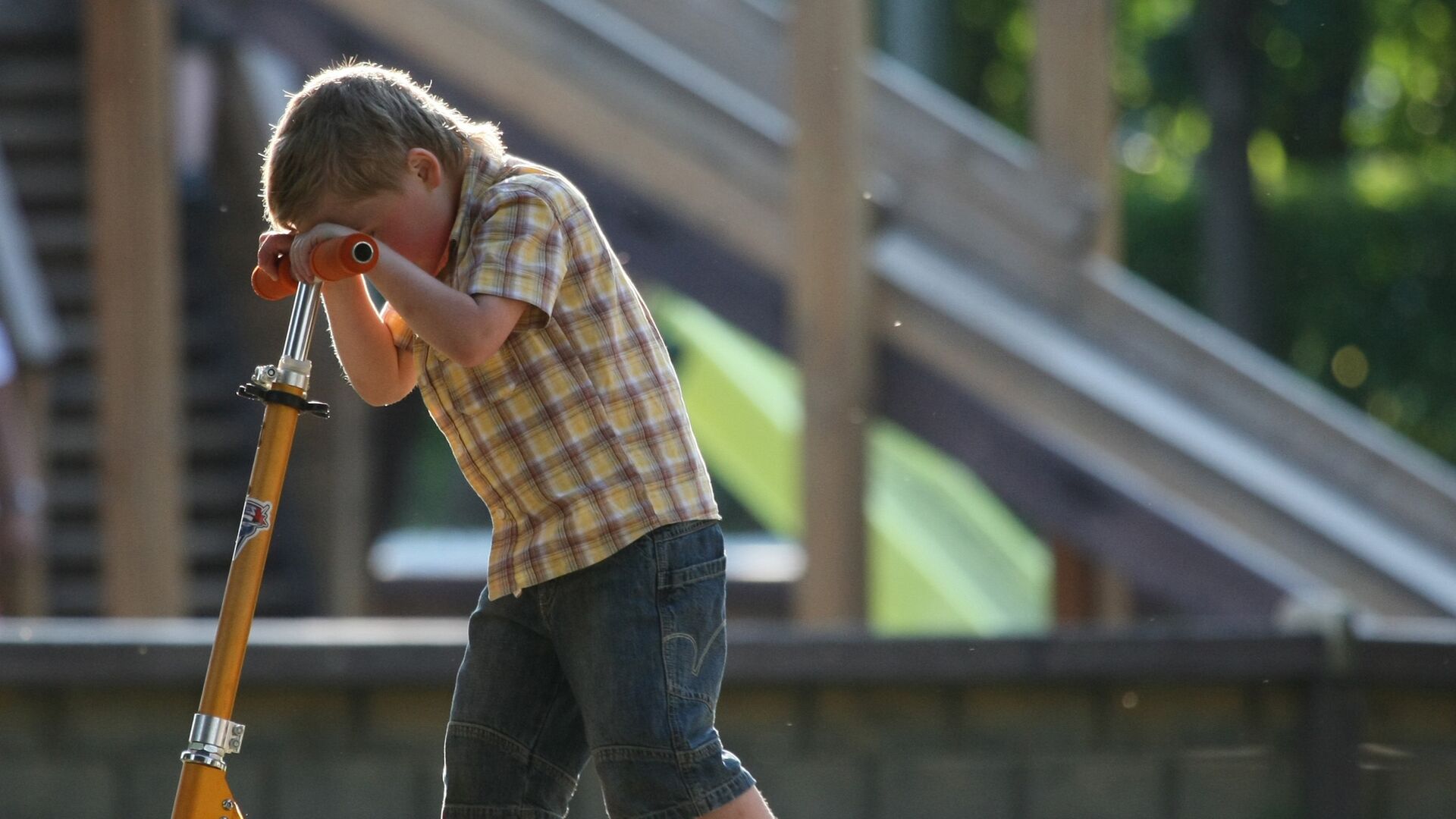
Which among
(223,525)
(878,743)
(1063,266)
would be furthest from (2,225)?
(878,743)

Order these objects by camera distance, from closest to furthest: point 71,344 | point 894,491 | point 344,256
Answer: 1. point 344,256
2. point 71,344
3. point 894,491

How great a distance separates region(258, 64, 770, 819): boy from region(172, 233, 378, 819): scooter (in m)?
0.07

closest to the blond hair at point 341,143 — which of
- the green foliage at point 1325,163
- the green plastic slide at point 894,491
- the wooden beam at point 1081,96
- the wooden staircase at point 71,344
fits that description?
the wooden beam at point 1081,96

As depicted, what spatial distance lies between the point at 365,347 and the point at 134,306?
112 inches

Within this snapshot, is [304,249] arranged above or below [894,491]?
below

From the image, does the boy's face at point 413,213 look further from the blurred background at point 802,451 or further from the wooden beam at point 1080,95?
the wooden beam at point 1080,95

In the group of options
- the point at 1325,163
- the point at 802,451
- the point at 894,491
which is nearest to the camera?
the point at 802,451

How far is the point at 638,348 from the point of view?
219cm

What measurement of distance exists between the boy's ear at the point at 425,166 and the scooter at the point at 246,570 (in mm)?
174

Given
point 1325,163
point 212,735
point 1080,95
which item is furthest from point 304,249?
point 1325,163

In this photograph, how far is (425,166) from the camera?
82.1 inches

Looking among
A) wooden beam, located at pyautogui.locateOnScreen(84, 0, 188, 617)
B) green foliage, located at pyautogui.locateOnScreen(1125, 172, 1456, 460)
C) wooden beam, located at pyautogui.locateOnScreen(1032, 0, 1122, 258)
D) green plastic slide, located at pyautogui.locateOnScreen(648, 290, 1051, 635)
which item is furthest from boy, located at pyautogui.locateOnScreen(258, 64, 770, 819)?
green foliage, located at pyautogui.locateOnScreen(1125, 172, 1456, 460)

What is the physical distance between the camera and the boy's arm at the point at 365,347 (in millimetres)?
2115

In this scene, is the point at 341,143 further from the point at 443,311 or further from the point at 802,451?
the point at 802,451
